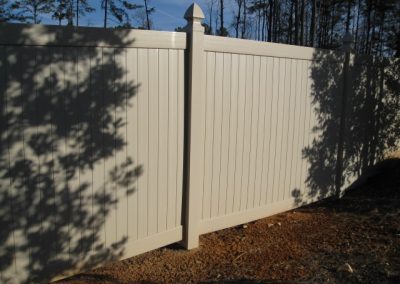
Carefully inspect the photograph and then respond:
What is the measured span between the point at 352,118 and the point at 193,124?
3.64 meters

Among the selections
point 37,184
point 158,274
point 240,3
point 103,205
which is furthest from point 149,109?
point 240,3

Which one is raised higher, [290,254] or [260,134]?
[260,134]

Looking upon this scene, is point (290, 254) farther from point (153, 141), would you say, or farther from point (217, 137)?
point (153, 141)

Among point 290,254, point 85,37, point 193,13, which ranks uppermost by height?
point 193,13

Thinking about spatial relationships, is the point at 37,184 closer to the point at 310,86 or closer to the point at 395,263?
the point at 395,263

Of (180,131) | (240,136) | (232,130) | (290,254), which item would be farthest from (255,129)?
(290,254)

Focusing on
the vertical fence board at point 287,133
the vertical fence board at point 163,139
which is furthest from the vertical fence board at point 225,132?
the vertical fence board at point 287,133

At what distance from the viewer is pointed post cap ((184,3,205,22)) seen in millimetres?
4309

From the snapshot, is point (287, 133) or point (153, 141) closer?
point (153, 141)

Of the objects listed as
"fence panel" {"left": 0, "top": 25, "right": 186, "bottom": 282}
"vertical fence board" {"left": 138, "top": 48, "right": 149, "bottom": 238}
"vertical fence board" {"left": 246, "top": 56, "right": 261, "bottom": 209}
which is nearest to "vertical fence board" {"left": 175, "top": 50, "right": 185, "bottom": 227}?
"fence panel" {"left": 0, "top": 25, "right": 186, "bottom": 282}

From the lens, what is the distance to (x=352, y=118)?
6.96m

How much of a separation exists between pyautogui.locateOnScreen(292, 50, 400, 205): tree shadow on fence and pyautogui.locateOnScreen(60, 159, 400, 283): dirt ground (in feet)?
2.49

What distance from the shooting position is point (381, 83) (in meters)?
7.73

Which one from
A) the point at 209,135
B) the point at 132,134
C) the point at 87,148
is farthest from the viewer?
the point at 209,135
